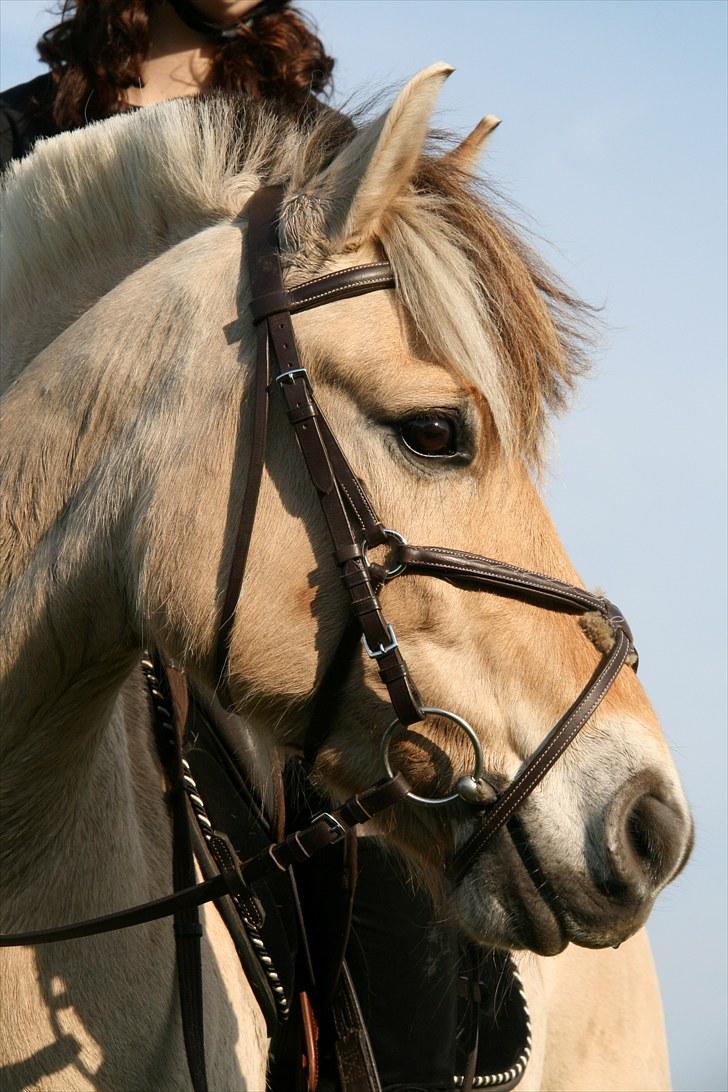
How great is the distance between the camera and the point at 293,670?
7.83 ft

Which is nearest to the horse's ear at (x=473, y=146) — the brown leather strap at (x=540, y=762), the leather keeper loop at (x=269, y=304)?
the leather keeper loop at (x=269, y=304)

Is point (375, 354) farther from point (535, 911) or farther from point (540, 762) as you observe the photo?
point (535, 911)

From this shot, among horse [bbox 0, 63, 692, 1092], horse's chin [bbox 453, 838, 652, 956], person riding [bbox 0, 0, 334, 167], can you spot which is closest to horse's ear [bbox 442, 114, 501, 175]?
horse [bbox 0, 63, 692, 1092]

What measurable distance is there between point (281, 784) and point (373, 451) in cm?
104

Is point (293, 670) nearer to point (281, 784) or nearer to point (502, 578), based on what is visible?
point (502, 578)

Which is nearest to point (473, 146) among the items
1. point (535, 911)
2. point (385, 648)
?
point (385, 648)

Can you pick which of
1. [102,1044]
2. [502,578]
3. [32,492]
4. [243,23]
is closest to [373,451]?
[502,578]

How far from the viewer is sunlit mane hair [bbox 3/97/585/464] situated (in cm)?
248

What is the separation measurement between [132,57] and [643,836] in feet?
9.19

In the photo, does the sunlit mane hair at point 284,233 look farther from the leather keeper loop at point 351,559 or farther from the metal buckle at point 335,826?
the metal buckle at point 335,826

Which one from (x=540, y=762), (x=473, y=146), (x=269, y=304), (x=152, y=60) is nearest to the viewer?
(x=540, y=762)

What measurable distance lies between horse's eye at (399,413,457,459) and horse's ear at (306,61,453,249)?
1.46ft

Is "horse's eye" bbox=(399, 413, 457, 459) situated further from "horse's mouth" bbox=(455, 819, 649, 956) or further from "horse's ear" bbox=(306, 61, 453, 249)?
"horse's mouth" bbox=(455, 819, 649, 956)

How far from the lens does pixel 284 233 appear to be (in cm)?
256
